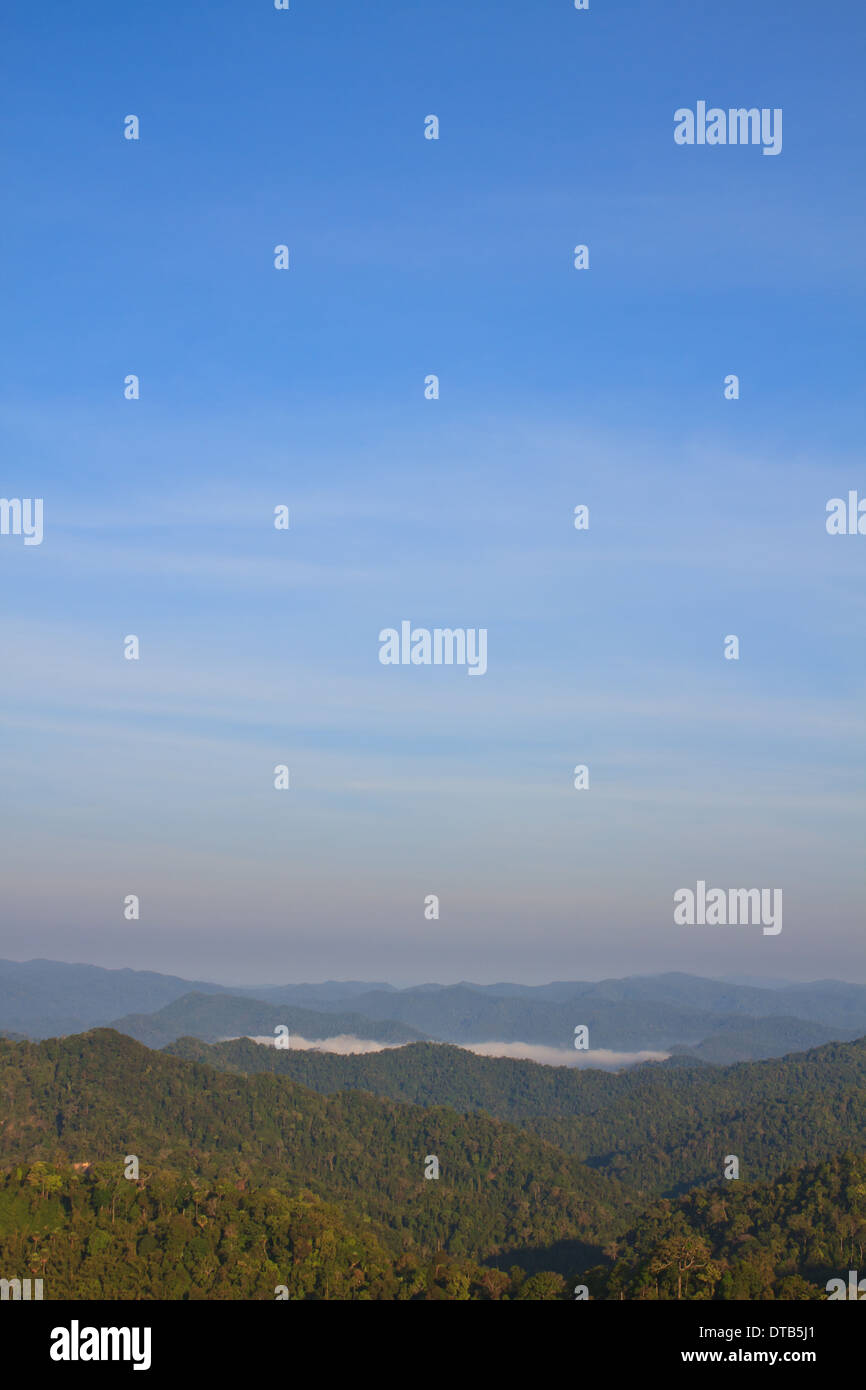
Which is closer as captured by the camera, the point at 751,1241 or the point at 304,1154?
the point at 751,1241

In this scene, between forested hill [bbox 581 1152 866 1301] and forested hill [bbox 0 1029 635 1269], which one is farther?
forested hill [bbox 0 1029 635 1269]

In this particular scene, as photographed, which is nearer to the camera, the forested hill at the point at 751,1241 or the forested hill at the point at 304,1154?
the forested hill at the point at 751,1241

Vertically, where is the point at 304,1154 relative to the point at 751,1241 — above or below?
below
